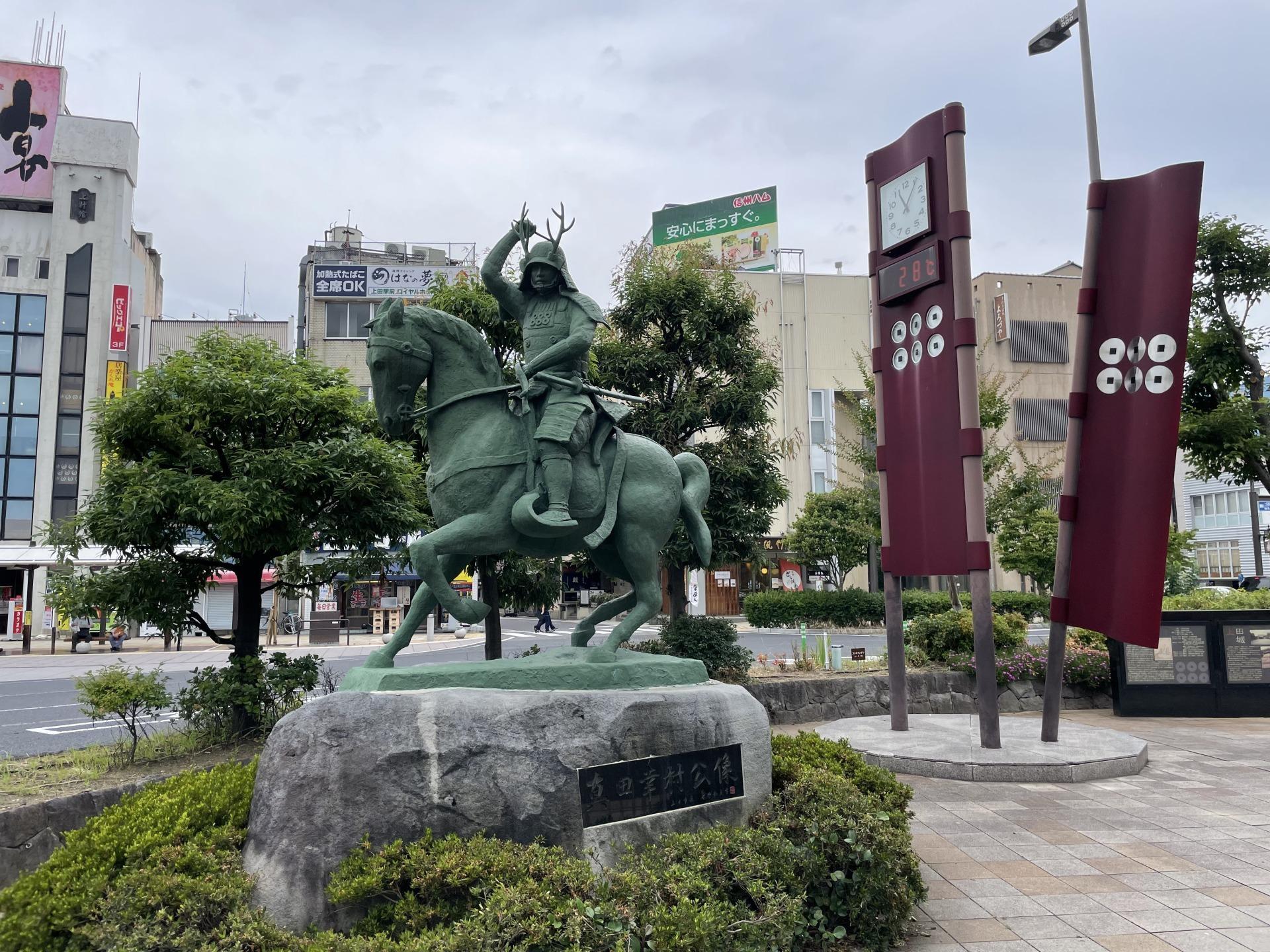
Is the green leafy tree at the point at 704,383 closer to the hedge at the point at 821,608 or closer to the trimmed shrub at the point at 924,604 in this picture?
the trimmed shrub at the point at 924,604

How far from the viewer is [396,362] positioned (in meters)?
5.21

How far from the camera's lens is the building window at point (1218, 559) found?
42.6m

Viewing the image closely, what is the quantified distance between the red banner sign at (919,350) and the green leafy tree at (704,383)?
283cm

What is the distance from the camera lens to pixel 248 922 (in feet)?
12.3

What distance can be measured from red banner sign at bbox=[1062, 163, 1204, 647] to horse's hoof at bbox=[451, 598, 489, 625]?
22.5 ft

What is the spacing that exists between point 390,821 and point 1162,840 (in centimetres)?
540

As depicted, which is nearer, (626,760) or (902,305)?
(626,760)

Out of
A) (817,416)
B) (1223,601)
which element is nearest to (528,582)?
(1223,601)

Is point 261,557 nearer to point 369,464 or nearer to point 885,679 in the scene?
point 369,464

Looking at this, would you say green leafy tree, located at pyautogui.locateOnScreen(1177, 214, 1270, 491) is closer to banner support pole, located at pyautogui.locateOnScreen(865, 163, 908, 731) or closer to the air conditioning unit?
banner support pole, located at pyautogui.locateOnScreen(865, 163, 908, 731)

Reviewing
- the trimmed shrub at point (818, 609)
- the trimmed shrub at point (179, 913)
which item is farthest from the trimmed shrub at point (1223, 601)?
the trimmed shrub at point (818, 609)

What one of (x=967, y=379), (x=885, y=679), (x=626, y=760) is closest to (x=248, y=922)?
(x=626, y=760)

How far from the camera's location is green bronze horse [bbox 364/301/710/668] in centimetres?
521

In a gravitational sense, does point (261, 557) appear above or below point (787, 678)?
above
